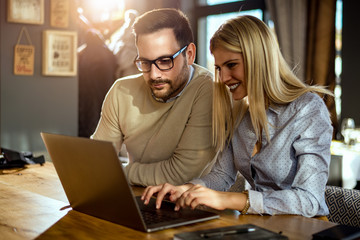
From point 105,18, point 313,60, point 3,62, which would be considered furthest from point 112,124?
point 105,18

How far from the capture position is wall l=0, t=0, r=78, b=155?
3.99 metres

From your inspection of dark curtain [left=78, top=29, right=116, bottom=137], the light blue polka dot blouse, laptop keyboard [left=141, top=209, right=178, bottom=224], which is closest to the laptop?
laptop keyboard [left=141, top=209, right=178, bottom=224]

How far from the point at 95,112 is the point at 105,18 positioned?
51.7 inches

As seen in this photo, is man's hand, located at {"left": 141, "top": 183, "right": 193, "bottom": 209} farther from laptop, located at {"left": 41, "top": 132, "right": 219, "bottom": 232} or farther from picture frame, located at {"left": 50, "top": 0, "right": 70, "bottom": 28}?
picture frame, located at {"left": 50, "top": 0, "right": 70, "bottom": 28}

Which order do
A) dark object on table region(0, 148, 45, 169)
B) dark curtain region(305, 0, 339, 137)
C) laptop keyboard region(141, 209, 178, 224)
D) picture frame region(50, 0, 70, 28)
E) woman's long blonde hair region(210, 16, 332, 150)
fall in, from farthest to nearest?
dark curtain region(305, 0, 339, 137) < picture frame region(50, 0, 70, 28) < dark object on table region(0, 148, 45, 169) < woman's long blonde hair region(210, 16, 332, 150) < laptop keyboard region(141, 209, 178, 224)

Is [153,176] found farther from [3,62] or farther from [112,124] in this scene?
[3,62]

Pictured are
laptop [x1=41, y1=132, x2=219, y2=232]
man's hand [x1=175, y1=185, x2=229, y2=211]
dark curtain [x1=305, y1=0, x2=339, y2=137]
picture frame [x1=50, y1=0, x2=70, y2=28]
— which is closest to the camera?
laptop [x1=41, y1=132, x2=219, y2=232]

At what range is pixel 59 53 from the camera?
4250mm

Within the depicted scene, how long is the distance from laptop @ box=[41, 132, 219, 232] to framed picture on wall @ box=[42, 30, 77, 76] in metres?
2.85

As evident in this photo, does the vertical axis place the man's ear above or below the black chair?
above

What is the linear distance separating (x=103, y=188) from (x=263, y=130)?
2.40 ft

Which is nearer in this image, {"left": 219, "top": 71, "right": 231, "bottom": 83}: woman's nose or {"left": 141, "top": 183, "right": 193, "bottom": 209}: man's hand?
{"left": 141, "top": 183, "right": 193, "bottom": 209}: man's hand

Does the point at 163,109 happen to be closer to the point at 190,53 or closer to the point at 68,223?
the point at 190,53

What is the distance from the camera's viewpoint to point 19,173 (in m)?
2.30
